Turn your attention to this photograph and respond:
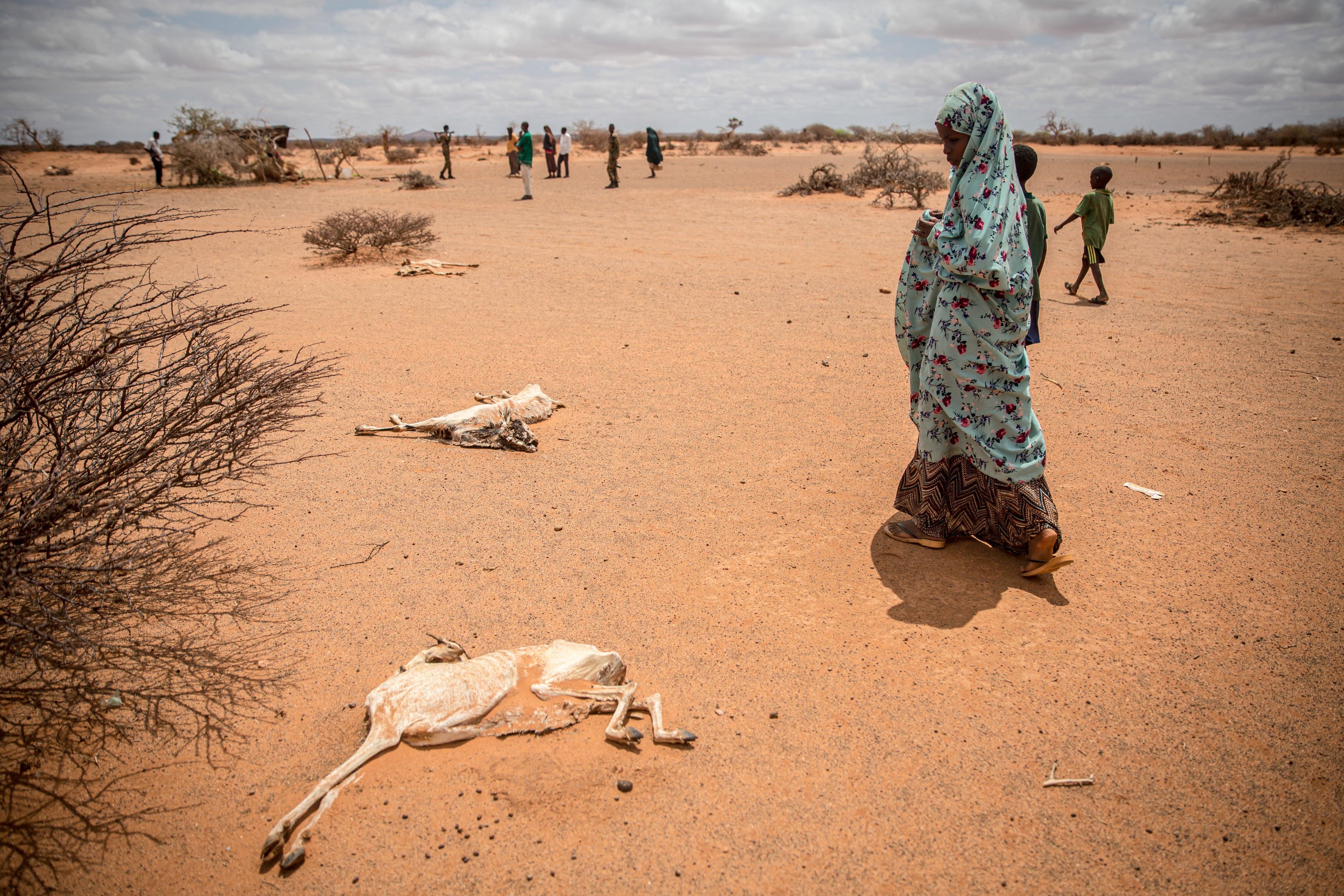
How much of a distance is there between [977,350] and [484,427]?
3.18 metres

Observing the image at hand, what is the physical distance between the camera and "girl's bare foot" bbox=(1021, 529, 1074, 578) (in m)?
3.32

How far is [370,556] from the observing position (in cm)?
368

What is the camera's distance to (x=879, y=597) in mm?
3377

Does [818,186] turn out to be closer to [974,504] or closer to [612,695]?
[974,504]

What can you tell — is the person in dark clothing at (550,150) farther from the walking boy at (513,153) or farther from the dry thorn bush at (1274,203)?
the dry thorn bush at (1274,203)

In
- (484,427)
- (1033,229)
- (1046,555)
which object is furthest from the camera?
(484,427)

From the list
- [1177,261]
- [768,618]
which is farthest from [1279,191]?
[768,618]

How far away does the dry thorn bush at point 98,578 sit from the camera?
2.27 meters

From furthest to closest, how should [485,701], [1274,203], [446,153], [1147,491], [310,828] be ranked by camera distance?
[446,153] → [1274,203] → [1147,491] → [485,701] → [310,828]

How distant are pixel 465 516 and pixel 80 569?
1.91m

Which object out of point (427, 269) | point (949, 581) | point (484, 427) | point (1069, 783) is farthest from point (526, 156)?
point (1069, 783)

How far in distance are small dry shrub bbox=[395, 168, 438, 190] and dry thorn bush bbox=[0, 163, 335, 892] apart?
67.8 ft

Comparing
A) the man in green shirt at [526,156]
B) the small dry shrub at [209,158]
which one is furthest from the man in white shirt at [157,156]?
the man in green shirt at [526,156]

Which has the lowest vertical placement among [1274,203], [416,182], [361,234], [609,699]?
[609,699]
